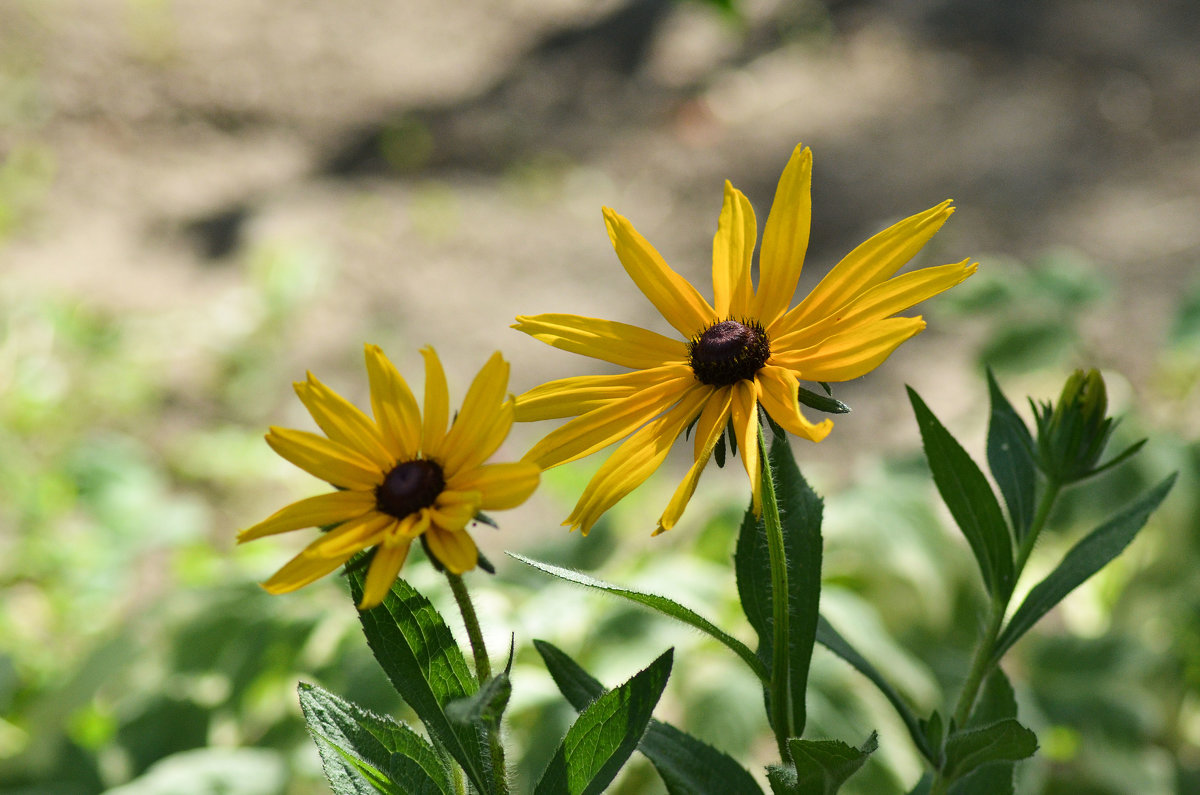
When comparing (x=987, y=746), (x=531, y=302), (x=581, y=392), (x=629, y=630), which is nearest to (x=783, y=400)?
(x=581, y=392)

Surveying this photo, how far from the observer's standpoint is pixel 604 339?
26.3 inches

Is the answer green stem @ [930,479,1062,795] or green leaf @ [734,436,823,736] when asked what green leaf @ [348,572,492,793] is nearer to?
green leaf @ [734,436,823,736]

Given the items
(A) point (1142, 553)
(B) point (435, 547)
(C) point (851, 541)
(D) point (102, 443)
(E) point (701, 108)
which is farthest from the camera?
→ (E) point (701, 108)

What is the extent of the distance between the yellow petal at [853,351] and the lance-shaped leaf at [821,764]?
0.65 feet

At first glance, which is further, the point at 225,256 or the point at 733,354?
the point at 225,256

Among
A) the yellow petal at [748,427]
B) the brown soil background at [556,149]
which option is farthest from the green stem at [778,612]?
the brown soil background at [556,149]

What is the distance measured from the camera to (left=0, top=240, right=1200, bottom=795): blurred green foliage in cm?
123

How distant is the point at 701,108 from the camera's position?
3791 millimetres

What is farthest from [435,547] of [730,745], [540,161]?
[540,161]

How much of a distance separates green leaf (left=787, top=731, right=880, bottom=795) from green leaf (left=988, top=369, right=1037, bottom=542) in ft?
0.80

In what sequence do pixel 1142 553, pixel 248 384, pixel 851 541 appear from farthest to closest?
pixel 248 384 → pixel 1142 553 → pixel 851 541

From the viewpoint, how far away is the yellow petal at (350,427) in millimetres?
571

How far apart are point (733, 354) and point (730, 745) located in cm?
66

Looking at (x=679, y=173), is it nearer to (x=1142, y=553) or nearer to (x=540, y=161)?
(x=540, y=161)
